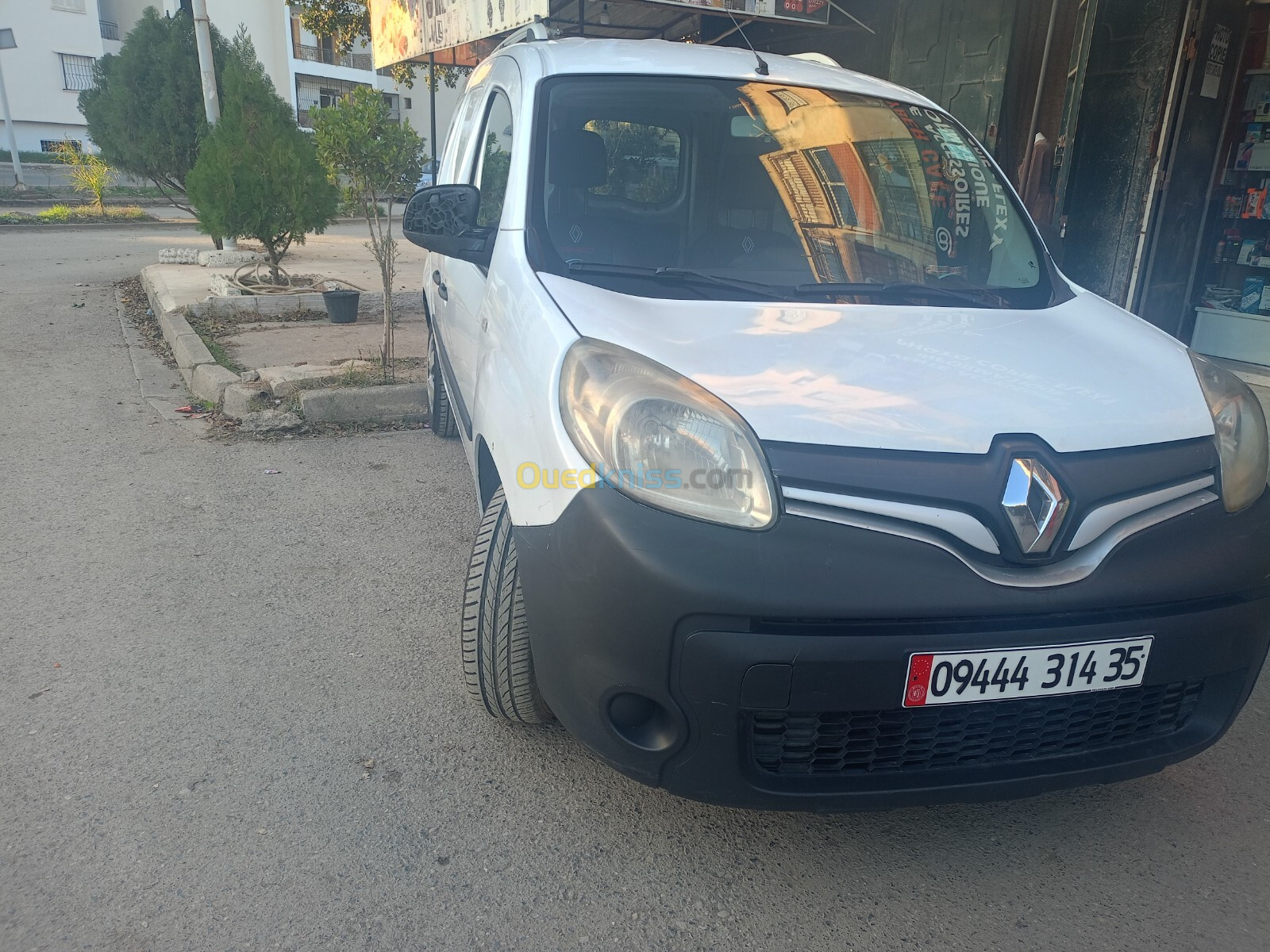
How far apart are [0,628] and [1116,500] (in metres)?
3.29

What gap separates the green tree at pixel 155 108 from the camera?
1385 centimetres

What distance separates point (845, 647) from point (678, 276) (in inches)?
45.8

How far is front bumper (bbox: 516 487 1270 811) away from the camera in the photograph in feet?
5.47

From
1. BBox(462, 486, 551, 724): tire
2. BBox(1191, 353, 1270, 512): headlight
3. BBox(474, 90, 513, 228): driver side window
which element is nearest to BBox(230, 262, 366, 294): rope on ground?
BBox(474, 90, 513, 228): driver side window

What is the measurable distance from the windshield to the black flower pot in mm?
5737

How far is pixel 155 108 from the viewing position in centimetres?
1381

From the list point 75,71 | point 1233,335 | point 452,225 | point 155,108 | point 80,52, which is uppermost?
point 80,52

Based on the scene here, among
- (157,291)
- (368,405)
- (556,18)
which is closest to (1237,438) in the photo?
(368,405)

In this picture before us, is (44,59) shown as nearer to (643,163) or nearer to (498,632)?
Answer: (643,163)

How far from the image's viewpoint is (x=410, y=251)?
51.6ft

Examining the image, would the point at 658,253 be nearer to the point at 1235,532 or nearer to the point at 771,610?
the point at 771,610

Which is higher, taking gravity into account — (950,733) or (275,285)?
(950,733)

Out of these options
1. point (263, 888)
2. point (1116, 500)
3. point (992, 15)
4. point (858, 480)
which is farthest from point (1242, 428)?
point (992, 15)

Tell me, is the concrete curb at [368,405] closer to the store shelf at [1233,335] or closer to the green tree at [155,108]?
the store shelf at [1233,335]
